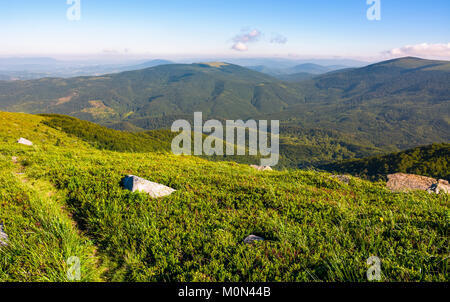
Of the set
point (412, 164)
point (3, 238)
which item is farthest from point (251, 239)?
point (412, 164)

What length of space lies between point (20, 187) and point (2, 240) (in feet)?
11.9

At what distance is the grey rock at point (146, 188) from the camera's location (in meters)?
7.61

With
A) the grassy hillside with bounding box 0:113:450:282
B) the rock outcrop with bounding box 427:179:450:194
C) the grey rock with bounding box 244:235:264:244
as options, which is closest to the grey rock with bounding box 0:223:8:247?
the grassy hillside with bounding box 0:113:450:282

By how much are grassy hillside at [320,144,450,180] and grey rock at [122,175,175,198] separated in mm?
108584

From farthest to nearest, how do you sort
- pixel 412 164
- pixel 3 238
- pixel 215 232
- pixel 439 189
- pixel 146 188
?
pixel 412 164 → pixel 439 189 → pixel 146 188 → pixel 215 232 → pixel 3 238

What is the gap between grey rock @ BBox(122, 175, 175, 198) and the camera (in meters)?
7.61

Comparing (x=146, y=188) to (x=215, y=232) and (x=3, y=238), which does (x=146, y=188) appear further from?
(x=3, y=238)

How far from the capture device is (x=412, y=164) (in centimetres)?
11406

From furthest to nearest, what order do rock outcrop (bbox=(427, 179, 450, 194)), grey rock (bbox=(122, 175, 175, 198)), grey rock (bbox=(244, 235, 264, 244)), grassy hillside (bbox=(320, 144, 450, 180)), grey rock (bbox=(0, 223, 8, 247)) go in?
grassy hillside (bbox=(320, 144, 450, 180)), rock outcrop (bbox=(427, 179, 450, 194)), grey rock (bbox=(122, 175, 175, 198)), grey rock (bbox=(244, 235, 264, 244)), grey rock (bbox=(0, 223, 8, 247))

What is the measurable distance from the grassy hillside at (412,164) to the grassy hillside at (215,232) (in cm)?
10690

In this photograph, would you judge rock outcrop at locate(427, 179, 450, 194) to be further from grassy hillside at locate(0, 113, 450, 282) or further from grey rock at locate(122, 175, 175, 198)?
grey rock at locate(122, 175, 175, 198)

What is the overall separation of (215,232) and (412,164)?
148784mm
